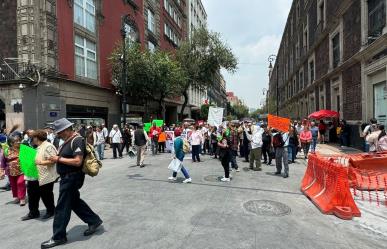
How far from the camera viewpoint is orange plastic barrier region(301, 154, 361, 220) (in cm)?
566

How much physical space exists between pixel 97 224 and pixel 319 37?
25663 mm

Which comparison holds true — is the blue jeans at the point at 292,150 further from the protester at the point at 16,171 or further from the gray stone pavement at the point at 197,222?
the protester at the point at 16,171

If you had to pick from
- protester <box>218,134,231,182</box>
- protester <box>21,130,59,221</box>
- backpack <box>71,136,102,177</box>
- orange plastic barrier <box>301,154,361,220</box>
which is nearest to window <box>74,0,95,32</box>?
protester <box>218,134,231,182</box>

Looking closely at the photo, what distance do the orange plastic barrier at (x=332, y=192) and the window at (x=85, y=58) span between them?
17.3 meters

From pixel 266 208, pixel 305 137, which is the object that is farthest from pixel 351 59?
pixel 266 208

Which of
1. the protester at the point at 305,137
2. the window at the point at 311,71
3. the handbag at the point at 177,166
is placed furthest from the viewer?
the window at the point at 311,71

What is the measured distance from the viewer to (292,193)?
24.1ft

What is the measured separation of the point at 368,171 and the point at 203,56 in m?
27.1

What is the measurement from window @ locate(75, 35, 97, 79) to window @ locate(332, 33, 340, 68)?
1733 centimetres

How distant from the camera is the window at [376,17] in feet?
44.3

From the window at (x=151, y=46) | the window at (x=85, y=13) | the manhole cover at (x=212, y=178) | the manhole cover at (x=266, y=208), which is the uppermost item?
the window at (x=151, y=46)

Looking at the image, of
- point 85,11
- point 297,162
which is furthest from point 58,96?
point 297,162

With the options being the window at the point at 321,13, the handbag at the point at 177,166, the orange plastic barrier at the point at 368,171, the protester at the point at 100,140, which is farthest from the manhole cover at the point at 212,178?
the window at the point at 321,13

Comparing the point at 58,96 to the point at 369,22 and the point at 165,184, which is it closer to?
the point at 165,184
